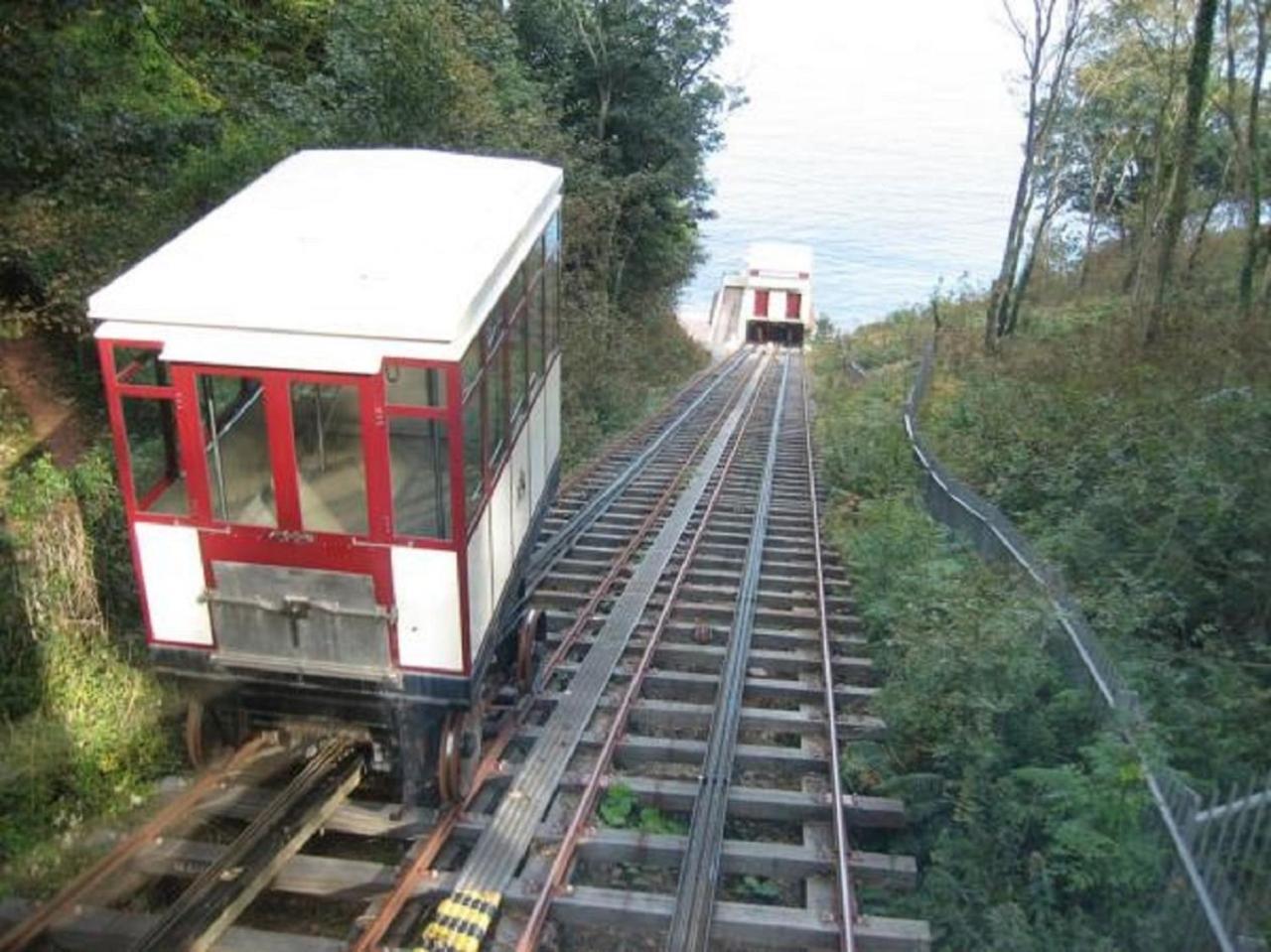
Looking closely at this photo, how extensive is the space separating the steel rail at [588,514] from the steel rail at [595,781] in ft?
4.41

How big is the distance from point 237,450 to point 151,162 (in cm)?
686

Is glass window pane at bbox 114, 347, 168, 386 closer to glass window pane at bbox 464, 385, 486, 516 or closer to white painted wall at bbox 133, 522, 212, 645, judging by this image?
white painted wall at bbox 133, 522, 212, 645

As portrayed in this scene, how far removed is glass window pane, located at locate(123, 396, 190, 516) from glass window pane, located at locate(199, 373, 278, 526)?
0.27 metres

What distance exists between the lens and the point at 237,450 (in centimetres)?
578

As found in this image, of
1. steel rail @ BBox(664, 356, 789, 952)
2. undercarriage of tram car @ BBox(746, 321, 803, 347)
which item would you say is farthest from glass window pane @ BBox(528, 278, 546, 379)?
undercarriage of tram car @ BBox(746, 321, 803, 347)

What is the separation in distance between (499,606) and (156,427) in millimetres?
2517

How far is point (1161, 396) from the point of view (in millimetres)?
11609

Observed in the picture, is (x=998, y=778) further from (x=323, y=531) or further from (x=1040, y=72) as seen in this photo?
(x=1040, y=72)

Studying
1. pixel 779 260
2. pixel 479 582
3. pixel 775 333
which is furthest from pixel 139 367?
pixel 779 260

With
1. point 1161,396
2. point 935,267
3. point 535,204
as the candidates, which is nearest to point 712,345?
point 935,267

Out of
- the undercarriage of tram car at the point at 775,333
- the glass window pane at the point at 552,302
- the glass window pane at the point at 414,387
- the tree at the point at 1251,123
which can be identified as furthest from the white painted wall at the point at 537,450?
the undercarriage of tram car at the point at 775,333

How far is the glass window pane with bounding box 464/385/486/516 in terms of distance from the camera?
5.81 meters

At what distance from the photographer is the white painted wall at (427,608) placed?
18.7 ft

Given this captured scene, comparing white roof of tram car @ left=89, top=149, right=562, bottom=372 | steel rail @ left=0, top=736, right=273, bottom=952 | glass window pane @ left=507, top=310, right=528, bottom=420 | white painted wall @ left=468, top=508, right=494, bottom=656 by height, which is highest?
white roof of tram car @ left=89, top=149, right=562, bottom=372
